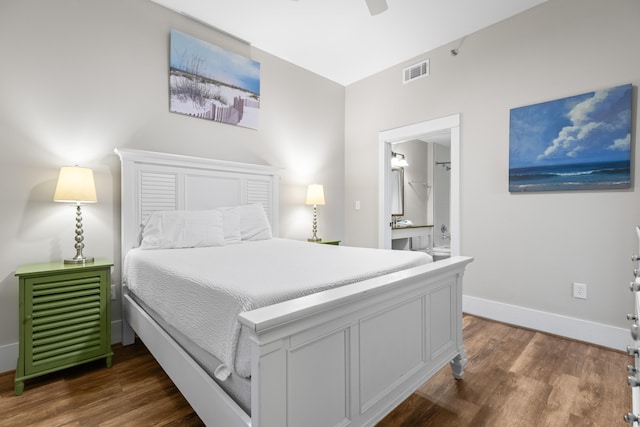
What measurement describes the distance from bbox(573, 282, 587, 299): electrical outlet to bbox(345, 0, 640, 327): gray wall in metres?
0.03

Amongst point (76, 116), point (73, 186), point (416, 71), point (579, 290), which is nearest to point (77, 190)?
point (73, 186)

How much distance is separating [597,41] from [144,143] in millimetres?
3760

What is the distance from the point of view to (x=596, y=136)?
93.6 inches

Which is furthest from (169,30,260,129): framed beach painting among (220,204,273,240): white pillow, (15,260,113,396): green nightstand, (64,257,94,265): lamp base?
(15,260,113,396): green nightstand

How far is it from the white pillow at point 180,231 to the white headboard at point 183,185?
0.43 ft

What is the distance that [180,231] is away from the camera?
2473 millimetres

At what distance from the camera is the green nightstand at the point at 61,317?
1813 mm

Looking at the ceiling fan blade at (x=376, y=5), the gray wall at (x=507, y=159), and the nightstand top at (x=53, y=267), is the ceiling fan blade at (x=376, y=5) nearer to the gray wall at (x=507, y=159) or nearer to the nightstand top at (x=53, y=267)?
the gray wall at (x=507, y=159)

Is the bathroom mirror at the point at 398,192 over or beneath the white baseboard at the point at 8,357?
over

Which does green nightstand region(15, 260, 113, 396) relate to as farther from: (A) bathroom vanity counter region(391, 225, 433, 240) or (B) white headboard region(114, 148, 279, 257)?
(A) bathroom vanity counter region(391, 225, 433, 240)

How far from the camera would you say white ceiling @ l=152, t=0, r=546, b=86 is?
2719 mm

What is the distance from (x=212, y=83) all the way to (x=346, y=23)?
1432 millimetres

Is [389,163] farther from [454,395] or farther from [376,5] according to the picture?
[454,395]

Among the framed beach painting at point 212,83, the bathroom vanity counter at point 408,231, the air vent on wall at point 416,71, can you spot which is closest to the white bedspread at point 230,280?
the framed beach painting at point 212,83
